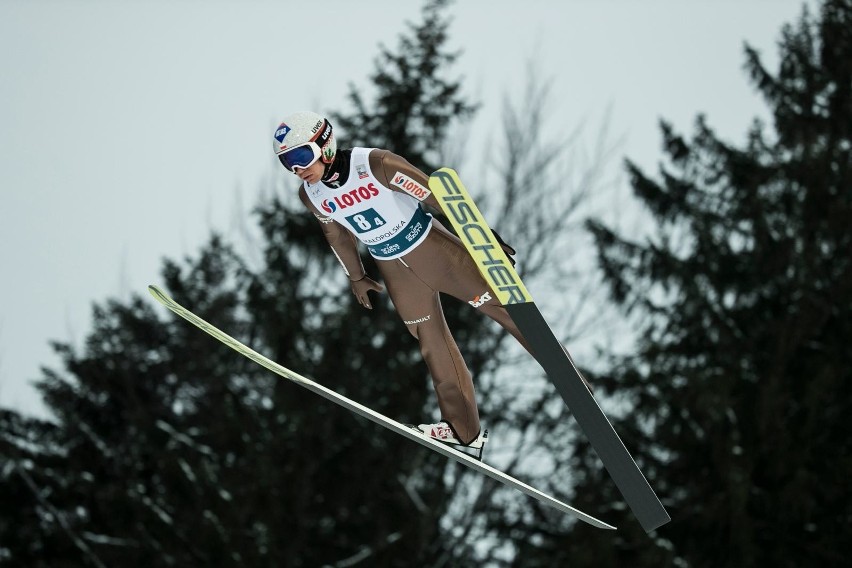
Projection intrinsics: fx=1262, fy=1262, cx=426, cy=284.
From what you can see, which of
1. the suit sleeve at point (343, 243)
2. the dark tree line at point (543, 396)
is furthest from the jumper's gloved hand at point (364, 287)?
the dark tree line at point (543, 396)

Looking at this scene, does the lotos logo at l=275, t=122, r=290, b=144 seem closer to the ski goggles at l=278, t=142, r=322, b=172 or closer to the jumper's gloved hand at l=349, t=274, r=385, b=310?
the ski goggles at l=278, t=142, r=322, b=172

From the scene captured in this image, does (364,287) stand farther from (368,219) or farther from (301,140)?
(301,140)

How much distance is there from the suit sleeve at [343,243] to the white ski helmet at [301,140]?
0.95 feet

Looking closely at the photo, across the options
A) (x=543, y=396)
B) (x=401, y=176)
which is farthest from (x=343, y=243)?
(x=543, y=396)

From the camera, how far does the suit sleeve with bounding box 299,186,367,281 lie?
5.09m

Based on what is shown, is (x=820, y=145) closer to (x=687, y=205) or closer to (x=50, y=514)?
(x=687, y=205)

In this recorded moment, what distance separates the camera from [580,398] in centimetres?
488

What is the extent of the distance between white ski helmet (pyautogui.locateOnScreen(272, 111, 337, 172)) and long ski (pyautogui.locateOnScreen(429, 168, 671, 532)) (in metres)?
0.44

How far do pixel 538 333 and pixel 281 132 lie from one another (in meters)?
1.24

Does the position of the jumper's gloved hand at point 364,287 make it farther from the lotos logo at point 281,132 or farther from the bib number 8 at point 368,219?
the lotos logo at point 281,132

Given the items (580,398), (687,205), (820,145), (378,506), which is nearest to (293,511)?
(378,506)

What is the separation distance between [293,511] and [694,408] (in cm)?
525

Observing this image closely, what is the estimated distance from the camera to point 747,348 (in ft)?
55.7

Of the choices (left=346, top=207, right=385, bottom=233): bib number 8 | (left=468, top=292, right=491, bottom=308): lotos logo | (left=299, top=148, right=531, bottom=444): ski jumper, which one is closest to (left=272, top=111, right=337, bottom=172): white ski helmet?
(left=299, top=148, right=531, bottom=444): ski jumper
